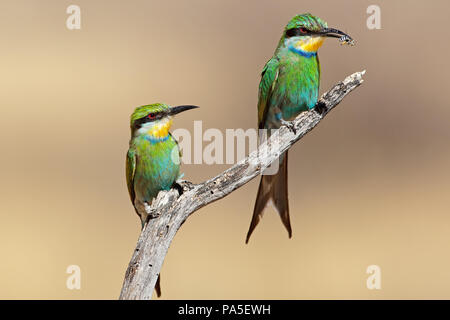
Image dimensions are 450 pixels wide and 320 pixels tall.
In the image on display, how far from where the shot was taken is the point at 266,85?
3.13 metres

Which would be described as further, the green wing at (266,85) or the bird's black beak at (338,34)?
the green wing at (266,85)

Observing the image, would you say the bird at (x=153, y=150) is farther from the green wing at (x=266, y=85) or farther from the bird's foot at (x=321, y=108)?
the bird's foot at (x=321, y=108)

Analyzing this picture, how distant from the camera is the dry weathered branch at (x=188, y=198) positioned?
7.93 ft

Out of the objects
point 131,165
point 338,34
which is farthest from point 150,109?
point 338,34

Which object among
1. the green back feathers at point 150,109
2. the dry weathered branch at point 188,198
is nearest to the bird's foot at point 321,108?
the dry weathered branch at point 188,198

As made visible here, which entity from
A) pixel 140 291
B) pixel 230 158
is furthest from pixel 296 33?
pixel 140 291

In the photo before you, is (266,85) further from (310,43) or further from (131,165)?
(131,165)

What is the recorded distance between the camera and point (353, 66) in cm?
586

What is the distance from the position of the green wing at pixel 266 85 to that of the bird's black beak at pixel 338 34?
29 centimetres

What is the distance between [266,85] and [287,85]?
0.12m

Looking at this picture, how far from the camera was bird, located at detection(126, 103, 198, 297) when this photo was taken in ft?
9.96

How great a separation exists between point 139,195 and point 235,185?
0.84 m

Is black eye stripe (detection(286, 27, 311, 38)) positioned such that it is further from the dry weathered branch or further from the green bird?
the dry weathered branch

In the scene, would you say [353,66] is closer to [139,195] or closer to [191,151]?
[191,151]
